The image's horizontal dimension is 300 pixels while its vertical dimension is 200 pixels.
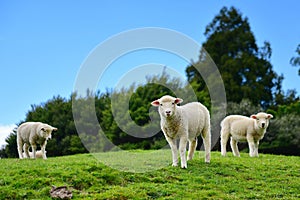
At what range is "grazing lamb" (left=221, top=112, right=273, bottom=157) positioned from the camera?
19.5 metres

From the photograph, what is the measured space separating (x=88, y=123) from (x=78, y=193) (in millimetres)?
26772

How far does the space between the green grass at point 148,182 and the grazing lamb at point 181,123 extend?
0.77m

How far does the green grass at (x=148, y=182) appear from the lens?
11562 millimetres

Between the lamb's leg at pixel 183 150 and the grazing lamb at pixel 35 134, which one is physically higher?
the grazing lamb at pixel 35 134

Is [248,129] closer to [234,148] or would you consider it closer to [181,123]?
[234,148]

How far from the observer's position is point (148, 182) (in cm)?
1277

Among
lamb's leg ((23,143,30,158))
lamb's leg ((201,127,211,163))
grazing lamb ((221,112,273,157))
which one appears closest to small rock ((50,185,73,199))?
lamb's leg ((201,127,211,163))

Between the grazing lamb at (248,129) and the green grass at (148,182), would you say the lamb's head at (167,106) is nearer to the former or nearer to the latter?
the green grass at (148,182)

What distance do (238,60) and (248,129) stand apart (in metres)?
37.1

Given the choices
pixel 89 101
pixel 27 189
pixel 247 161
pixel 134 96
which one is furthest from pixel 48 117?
pixel 27 189

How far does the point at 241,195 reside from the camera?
39.2ft

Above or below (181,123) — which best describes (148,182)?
below

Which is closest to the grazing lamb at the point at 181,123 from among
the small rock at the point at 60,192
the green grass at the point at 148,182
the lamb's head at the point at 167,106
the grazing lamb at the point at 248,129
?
the lamb's head at the point at 167,106

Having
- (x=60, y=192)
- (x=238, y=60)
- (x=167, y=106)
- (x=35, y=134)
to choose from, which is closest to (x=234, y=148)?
(x=167, y=106)
